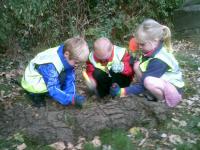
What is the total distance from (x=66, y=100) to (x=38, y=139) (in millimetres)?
730

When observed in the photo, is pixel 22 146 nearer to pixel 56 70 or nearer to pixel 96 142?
pixel 96 142

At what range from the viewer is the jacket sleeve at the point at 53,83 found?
17.6 ft

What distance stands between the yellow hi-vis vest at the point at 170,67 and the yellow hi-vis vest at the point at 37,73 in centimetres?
106

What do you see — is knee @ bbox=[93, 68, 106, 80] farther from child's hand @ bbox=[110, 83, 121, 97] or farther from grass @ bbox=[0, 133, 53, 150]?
grass @ bbox=[0, 133, 53, 150]

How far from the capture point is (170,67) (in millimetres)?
5547

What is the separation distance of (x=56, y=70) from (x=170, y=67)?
1400mm

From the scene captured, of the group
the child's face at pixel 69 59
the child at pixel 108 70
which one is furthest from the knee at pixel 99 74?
the child's face at pixel 69 59

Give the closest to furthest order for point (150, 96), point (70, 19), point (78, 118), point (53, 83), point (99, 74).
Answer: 1. point (78, 118)
2. point (53, 83)
3. point (150, 96)
4. point (99, 74)
5. point (70, 19)

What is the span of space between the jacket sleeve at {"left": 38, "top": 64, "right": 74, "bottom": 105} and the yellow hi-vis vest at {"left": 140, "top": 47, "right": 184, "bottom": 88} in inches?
40.5

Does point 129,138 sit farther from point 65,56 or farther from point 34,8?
point 34,8

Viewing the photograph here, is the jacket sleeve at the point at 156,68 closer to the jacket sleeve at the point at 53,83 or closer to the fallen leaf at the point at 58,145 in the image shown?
the jacket sleeve at the point at 53,83

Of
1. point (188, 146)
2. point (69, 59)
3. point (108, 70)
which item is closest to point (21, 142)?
point (69, 59)

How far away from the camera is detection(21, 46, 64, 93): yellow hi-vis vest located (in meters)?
5.39

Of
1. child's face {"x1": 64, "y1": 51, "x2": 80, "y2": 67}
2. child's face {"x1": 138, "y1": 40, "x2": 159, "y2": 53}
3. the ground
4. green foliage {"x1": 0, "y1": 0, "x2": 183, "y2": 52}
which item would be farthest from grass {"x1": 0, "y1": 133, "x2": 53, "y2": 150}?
green foliage {"x1": 0, "y1": 0, "x2": 183, "y2": 52}
